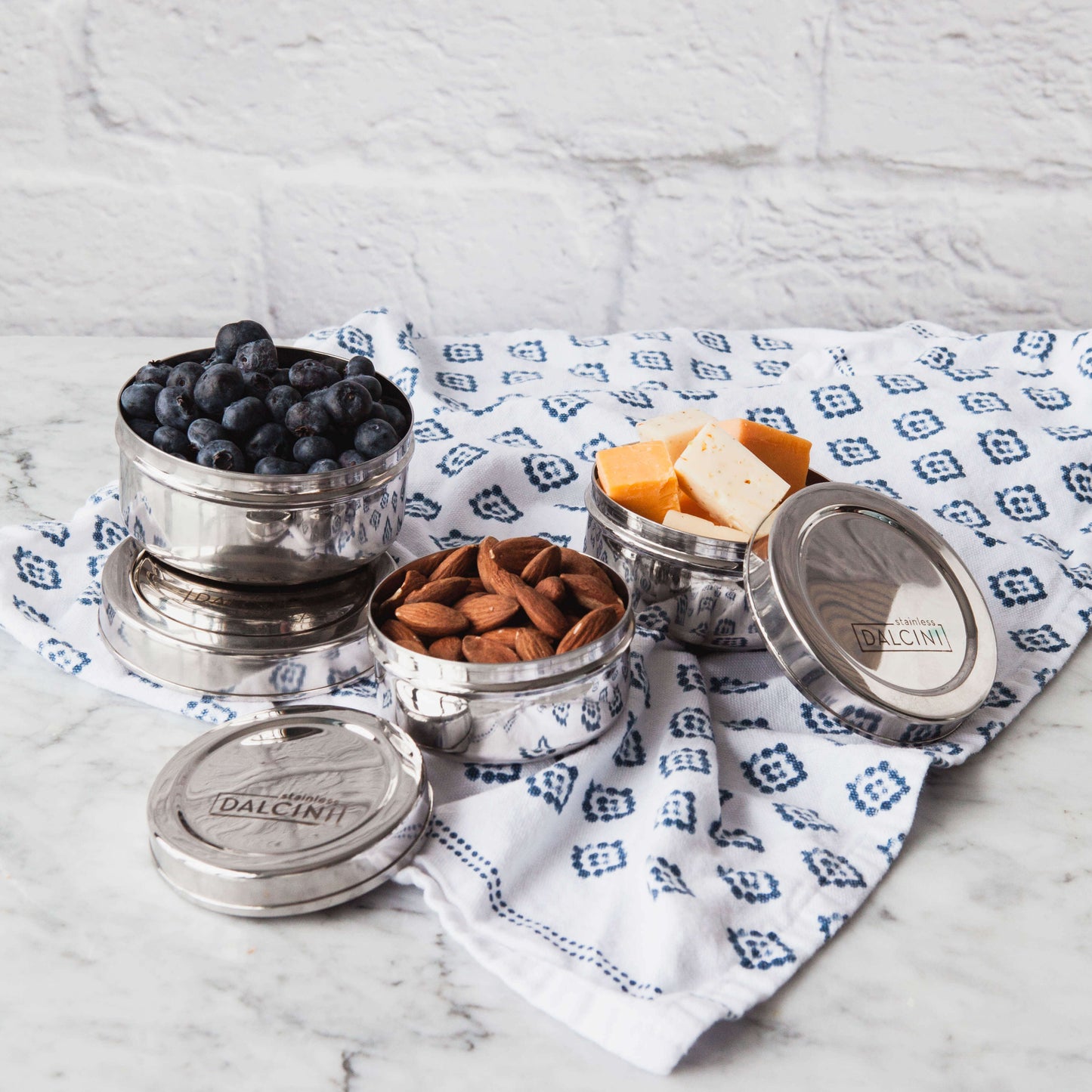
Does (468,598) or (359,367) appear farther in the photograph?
(359,367)

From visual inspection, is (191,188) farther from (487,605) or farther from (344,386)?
(487,605)

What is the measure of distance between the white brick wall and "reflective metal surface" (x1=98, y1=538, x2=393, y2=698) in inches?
31.7

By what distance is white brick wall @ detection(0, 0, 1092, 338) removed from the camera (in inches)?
58.7

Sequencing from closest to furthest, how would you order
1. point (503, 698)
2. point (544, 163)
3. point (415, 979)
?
point (415, 979) → point (503, 698) → point (544, 163)

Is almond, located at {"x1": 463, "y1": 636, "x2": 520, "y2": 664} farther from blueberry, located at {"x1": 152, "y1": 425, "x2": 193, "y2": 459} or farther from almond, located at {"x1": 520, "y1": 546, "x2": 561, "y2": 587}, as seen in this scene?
blueberry, located at {"x1": 152, "y1": 425, "x2": 193, "y2": 459}

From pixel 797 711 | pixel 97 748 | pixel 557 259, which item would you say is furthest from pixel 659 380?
pixel 97 748

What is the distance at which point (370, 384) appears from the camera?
0.94 m

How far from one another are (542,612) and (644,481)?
0.19 m

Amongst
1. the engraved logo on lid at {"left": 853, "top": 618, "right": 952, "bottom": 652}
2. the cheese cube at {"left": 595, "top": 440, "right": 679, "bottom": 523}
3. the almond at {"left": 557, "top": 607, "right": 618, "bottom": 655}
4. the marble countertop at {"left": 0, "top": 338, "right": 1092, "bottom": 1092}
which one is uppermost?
the cheese cube at {"left": 595, "top": 440, "right": 679, "bottom": 523}

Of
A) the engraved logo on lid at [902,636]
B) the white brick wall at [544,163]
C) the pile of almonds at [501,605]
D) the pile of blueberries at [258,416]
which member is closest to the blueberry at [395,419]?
the pile of blueberries at [258,416]

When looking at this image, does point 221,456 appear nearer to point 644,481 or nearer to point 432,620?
point 432,620

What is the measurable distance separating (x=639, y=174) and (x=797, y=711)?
0.92 m

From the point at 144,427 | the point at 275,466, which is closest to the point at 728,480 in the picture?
the point at 275,466

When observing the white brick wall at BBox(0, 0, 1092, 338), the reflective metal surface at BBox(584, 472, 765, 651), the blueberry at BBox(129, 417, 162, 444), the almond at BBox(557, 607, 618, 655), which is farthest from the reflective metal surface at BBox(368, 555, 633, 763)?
the white brick wall at BBox(0, 0, 1092, 338)
